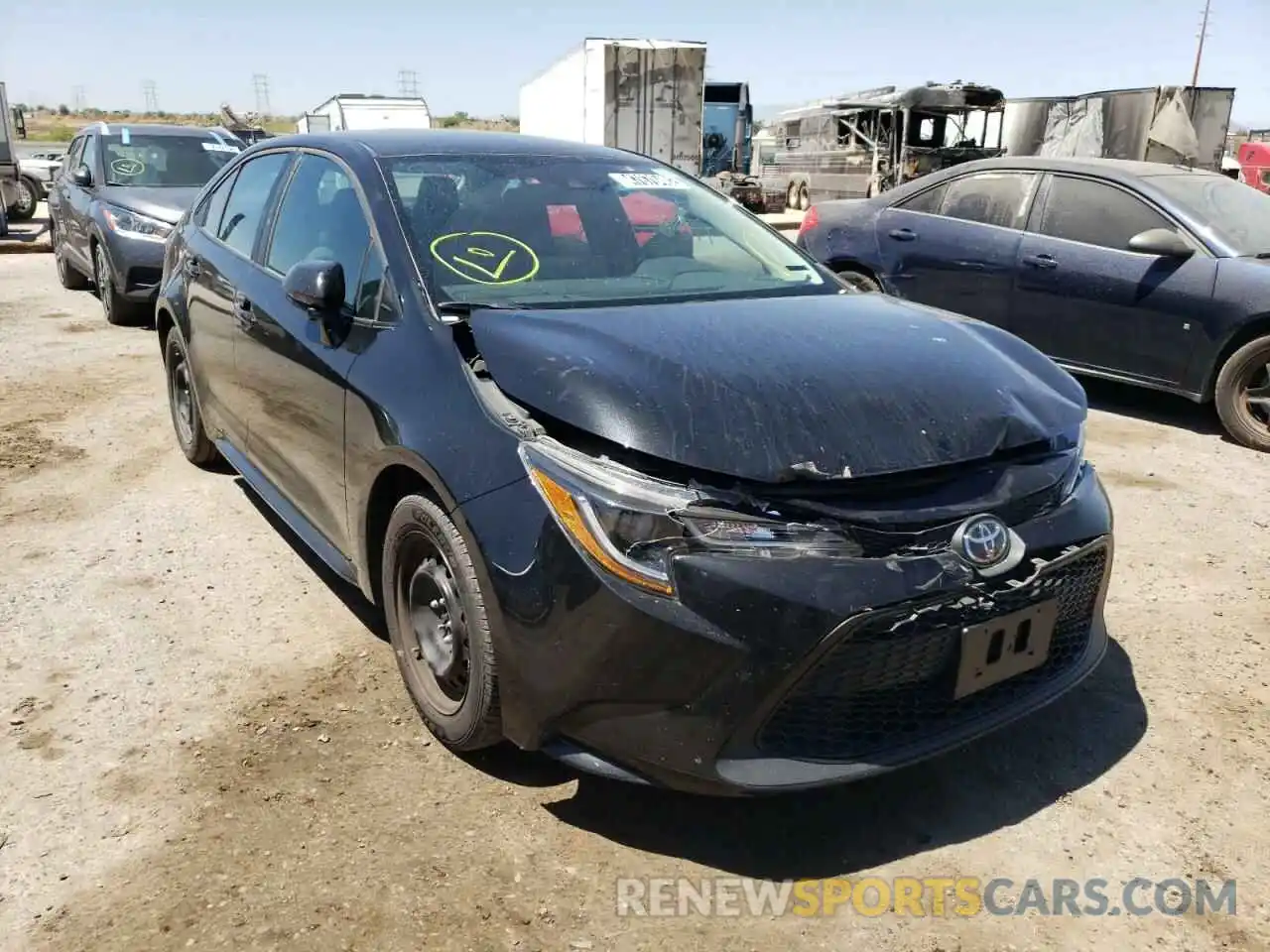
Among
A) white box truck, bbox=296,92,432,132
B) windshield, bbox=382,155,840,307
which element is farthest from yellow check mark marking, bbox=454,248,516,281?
white box truck, bbox=296,92,432,132

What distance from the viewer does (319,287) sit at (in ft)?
9.75

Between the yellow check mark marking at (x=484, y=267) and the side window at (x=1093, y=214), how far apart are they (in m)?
4.62

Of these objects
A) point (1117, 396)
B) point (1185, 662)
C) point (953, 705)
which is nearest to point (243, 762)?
point (953, 705)

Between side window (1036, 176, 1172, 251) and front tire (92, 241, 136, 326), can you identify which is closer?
side window (1036, 176, 1172, 251)

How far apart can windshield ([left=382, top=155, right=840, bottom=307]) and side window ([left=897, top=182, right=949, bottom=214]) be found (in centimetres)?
381

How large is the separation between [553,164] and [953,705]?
2.30 meters

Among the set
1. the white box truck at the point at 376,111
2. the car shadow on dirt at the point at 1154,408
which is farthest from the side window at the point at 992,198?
the white box truck at the point at 376,111

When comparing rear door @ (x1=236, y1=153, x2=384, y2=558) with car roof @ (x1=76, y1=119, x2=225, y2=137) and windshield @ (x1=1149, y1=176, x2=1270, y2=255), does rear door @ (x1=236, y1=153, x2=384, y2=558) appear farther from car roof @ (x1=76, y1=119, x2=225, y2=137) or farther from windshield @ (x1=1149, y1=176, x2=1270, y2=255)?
car roof @ (x1=76, y1=119, x2=225, y2=137)

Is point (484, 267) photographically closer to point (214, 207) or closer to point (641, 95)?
point (214, 207)

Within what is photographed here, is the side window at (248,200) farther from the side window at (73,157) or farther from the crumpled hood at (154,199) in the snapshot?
the side window at (73,157)

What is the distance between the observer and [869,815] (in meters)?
2.62

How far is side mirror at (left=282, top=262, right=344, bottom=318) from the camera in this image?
117 inches

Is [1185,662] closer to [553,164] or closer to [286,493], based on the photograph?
[553,164]

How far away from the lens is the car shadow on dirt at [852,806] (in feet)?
8.18
